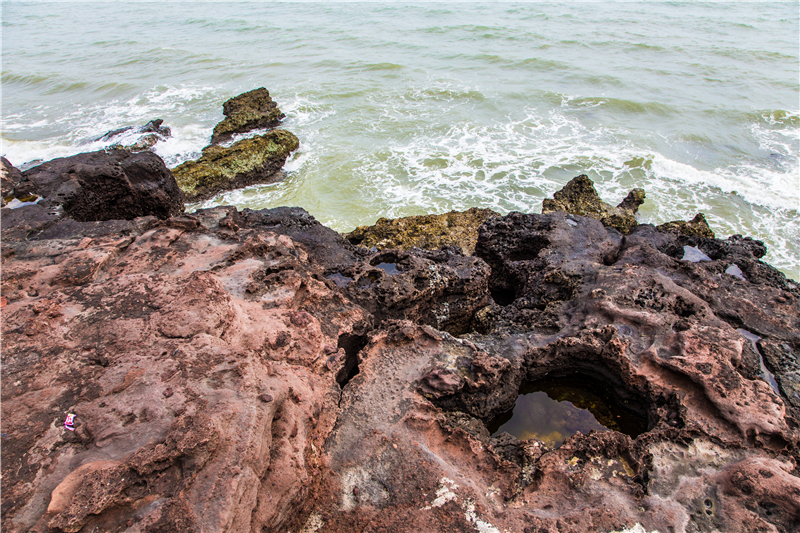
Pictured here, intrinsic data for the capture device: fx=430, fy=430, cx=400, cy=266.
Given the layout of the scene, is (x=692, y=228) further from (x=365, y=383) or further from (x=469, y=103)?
(x=469, y=103)

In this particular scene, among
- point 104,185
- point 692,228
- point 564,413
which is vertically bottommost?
point 564,413

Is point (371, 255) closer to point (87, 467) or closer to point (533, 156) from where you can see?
point (87, 467)

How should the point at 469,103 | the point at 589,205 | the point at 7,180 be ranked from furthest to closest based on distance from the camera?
1. the point at 469,103
2. the point at 589,205
3. the point at 7,180

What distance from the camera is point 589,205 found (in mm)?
8984

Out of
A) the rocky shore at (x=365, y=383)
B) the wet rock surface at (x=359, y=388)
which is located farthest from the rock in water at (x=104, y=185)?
the wet rock surface at (x=359, y=388)

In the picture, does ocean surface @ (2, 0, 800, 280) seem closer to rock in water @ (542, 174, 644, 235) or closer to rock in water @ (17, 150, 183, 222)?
rock in water @ (542, 174, 644, 235)

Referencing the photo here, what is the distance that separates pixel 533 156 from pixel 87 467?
1292cm

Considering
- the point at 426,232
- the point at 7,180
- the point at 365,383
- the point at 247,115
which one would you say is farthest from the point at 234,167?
the point at 365,383

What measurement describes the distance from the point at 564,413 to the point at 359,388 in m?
2.16

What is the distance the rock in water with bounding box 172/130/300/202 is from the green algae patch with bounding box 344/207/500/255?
4.96 meters

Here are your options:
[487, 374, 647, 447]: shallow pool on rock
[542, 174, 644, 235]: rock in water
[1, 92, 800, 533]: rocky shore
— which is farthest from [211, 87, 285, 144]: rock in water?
[487, 374, 647, 447]: shallow pool on rock

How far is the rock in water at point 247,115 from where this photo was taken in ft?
45.2

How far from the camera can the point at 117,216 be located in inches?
280

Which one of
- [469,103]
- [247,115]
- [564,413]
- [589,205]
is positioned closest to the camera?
[564,413]
